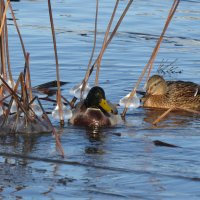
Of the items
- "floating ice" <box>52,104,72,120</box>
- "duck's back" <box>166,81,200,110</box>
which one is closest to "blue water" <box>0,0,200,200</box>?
"floating ice" <box>52,104,72,120</box>

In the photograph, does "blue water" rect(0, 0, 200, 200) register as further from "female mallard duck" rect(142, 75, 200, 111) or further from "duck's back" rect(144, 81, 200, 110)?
"duck's back" rect(144, 81, 200, 110)

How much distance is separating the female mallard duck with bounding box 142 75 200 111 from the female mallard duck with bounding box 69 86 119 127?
5.64ft

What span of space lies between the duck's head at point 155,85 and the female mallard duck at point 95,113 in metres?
1.85

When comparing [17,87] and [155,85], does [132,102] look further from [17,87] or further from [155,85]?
[17,87]

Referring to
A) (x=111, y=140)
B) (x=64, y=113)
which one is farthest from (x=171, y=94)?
(x=111, y=140)

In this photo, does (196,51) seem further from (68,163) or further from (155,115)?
(68,163)

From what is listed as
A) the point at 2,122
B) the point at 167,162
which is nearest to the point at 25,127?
the point at 2,122

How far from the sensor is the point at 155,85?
1230cm

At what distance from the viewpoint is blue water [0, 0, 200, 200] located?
7.50 m

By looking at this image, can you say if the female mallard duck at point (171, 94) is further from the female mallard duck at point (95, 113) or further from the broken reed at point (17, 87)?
the broken reed at point (17, 87)

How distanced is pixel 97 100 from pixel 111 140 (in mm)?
915

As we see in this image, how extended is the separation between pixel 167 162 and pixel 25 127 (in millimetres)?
1888

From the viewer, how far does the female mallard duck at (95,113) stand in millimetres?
10258

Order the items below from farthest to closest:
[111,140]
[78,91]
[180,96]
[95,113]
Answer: [180,96] < [78,91] < [95,113] < [111,140]
